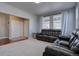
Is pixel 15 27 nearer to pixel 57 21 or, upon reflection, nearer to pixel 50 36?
pixel 50 36

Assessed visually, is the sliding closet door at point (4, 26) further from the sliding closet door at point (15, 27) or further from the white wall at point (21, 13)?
the white wall at point (21, 13)

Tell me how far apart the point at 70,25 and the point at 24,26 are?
14.1 ft

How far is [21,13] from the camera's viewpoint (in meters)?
5.29

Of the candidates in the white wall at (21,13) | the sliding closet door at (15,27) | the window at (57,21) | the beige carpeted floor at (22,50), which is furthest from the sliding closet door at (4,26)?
the window at (57,21)

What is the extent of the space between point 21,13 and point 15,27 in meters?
2.29

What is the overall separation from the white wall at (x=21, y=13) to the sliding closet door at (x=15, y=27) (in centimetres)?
142

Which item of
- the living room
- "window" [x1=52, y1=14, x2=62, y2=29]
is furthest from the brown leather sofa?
"window" [x1=52, y1=14, x2=62, y2=29]

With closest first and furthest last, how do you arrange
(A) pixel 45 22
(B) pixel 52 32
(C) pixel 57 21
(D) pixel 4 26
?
1. (B) pixel 52 32
2. (C) pixel 57 21
3. (A) pixel 45 22
4. (D) pixel 4 26

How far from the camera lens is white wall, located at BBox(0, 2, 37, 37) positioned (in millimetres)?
4027

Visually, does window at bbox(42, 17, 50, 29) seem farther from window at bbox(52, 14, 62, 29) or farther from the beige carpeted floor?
the beige carpeted floor

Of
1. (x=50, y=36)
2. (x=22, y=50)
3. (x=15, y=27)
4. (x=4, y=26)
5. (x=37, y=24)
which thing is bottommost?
(x=22, y=50)

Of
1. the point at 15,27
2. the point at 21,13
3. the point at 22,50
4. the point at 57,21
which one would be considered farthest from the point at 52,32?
the point at 15,27

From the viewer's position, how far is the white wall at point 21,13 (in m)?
4.03

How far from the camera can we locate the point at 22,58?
0.72 m
